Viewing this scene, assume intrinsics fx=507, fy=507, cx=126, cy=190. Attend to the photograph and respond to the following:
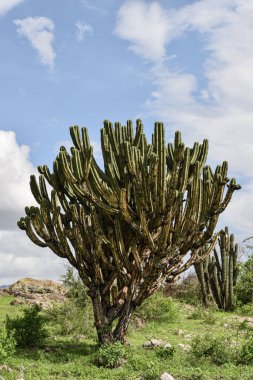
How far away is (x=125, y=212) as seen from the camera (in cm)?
1069

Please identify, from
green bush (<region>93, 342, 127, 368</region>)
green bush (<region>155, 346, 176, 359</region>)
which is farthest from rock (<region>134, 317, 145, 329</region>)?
green bush (<region>93, 342, 127, 368</region>)

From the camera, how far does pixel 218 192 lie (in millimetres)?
11531

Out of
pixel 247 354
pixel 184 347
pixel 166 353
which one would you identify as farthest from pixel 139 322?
pixel 247 354

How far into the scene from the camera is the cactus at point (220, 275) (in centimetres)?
2297

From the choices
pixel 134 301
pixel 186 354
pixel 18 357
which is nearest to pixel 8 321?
pixel 18 357

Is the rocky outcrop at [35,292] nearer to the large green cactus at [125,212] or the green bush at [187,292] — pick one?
the green bush at [187,292]

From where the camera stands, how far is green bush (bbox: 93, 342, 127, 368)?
10359mm

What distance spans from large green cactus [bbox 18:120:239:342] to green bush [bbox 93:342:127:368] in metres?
0.82

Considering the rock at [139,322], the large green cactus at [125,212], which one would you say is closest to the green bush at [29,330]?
the large green cactus at [125,212]

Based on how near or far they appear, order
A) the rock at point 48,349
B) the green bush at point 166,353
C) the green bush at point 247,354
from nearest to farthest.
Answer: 1. the green bush at point 247,354
2. the green bush at point 166,353
3. the rock at point 48,349

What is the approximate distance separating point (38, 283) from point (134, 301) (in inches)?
636

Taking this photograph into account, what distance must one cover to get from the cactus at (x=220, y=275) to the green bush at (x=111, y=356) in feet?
41.6

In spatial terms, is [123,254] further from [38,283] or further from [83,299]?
[38,283]

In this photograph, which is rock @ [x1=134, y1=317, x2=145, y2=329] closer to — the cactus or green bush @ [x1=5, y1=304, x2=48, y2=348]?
green bush @ [x1=5, y1=304, x2=48, y2=348]
